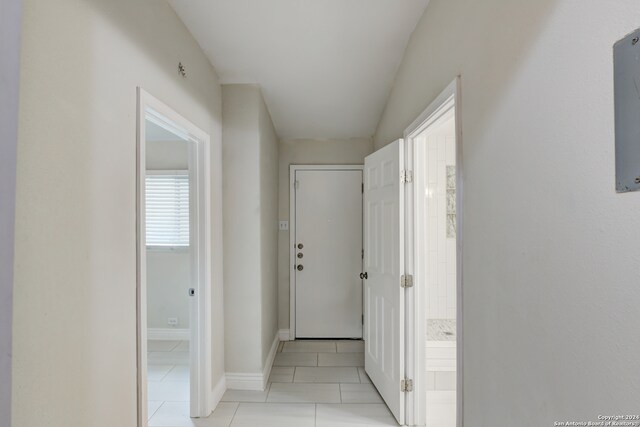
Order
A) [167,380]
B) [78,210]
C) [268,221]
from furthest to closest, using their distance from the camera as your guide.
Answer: [268,221], [167,380], [78,210]

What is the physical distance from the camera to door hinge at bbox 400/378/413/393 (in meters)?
2.11

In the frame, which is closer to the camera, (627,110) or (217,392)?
(627,110)

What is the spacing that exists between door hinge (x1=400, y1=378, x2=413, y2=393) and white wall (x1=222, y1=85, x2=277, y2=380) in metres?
1.16

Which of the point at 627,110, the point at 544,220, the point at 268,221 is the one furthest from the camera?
the point at 268,221

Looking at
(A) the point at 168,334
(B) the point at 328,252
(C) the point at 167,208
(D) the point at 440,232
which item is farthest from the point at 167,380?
(D) the point at 440,232

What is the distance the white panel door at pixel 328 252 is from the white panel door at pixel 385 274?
899mm

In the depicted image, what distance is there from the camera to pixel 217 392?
238 cm

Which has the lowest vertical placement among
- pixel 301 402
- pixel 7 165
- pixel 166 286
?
pixel 301 402

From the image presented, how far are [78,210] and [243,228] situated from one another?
1.54 metres

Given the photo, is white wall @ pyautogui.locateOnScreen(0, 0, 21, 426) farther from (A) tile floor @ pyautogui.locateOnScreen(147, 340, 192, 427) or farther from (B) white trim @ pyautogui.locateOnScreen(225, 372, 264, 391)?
(B) white trim @ pyautogui.locateOnScreen(225, 372, 264, 391)

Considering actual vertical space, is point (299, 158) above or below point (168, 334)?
above

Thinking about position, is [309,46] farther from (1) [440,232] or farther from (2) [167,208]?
(2) [167,208]

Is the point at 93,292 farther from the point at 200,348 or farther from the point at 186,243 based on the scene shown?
the point at 186,243

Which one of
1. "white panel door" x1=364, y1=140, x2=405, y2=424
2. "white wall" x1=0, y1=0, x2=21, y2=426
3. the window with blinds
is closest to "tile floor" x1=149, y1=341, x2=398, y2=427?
"white panel door" x1=364, y1=140, x2=405, y2=424
